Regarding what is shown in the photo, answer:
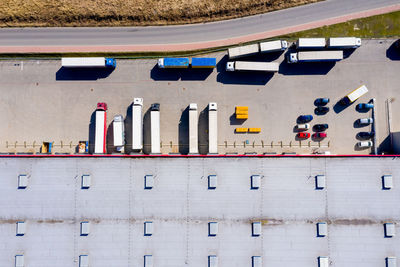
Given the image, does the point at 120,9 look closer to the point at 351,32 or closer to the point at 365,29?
the point at 351,32

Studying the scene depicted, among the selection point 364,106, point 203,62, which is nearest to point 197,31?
point 203,62

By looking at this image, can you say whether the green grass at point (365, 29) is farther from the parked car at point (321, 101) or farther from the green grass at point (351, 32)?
the parked car at point (321, 101)

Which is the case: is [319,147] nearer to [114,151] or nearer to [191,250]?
[191,250]

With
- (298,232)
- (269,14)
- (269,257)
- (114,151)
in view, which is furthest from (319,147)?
(114,151)

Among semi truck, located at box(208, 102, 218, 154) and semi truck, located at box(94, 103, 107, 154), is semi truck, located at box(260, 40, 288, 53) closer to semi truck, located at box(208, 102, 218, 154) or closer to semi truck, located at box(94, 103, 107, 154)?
semi truck, located at box(208, 102, 218, 154)

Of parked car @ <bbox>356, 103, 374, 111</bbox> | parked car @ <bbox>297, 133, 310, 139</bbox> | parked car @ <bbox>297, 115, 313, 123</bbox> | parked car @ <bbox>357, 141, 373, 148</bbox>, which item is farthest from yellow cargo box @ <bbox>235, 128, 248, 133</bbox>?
parked car @ <bbox>356, 103, 374, 111</bbox>

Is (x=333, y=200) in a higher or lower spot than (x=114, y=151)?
lower
